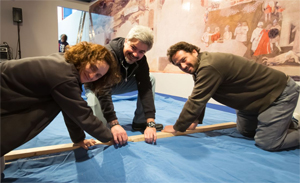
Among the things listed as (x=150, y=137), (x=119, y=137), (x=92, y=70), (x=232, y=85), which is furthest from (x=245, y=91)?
(x=92, y=70)

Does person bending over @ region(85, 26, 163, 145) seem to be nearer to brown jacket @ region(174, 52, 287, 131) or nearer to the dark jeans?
brown jacket @ region(174, 52, 287, 131)

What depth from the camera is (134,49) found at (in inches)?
53.0

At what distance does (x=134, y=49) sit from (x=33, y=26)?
581 centimetres

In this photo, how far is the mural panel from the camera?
200cm

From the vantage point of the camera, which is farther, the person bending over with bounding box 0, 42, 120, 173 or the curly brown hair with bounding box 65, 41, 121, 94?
the curly brown hair with bounding box 65, 41, 121, 94

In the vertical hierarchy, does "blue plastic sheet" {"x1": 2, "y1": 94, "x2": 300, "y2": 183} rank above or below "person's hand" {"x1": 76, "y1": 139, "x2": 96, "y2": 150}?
below

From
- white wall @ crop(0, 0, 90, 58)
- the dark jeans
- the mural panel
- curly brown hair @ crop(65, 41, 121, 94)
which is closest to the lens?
curly brown hair @ crop(65, 41, 121, 94)

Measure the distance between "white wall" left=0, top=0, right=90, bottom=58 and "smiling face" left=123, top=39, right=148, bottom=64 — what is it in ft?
18.3

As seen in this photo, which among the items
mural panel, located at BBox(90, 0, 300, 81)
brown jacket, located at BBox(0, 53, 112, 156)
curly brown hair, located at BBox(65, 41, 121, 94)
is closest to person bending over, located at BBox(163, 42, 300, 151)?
curly brown hair, located at BBox(65, 41, 121, 94)

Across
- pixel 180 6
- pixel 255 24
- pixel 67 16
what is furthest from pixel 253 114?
pixel 67 16

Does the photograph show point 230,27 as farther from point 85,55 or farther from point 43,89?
point 43,89

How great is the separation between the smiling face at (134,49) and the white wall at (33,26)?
557cm

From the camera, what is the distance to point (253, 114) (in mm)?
1531

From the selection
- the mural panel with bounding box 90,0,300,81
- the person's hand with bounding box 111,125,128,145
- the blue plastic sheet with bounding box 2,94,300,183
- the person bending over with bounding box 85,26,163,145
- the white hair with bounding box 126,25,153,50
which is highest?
the mural panel with bounding box 90,0,300,81
